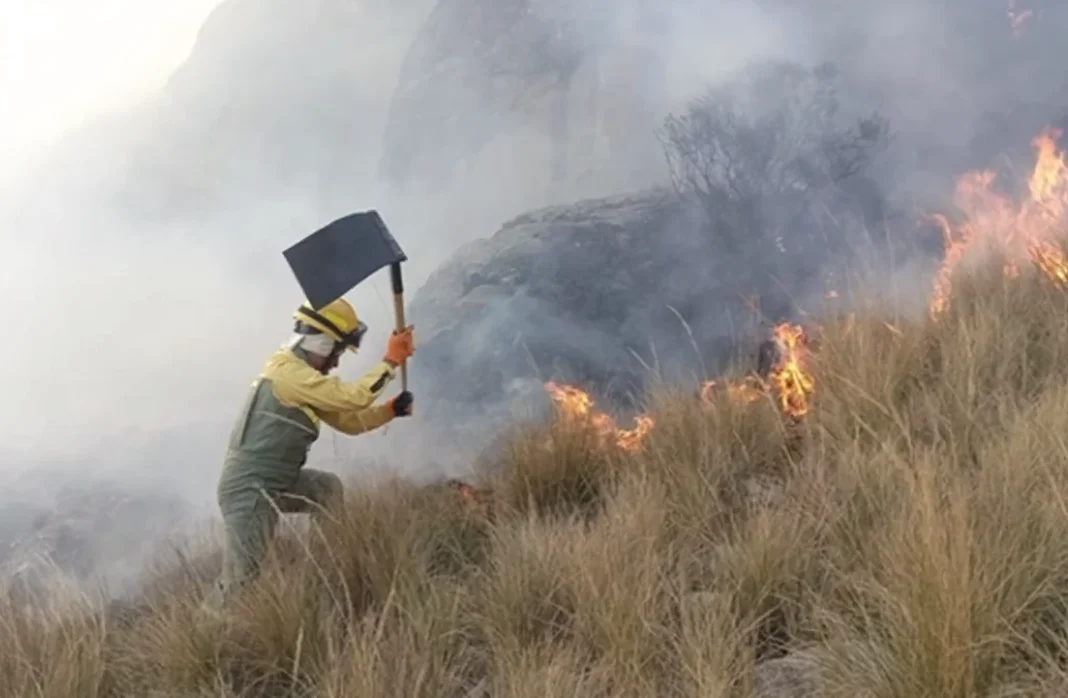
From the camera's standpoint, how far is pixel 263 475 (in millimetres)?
4477

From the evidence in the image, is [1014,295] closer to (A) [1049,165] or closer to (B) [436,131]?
(A) [1049,165]

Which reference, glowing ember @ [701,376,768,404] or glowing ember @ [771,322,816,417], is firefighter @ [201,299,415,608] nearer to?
glowing ember @ [701,376,768,404]

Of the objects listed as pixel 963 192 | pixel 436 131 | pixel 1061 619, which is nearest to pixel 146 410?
pixel 436 131

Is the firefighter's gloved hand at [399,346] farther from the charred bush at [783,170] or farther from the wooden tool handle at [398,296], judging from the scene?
the charred bush at [783,170]

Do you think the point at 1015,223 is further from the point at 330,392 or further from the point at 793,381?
the point at 330,392

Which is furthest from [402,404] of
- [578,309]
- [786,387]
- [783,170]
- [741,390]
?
[783,170]

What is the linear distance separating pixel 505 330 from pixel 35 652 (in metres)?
5.02

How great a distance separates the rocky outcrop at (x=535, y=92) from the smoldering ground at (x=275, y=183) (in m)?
0.12

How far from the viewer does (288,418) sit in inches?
174

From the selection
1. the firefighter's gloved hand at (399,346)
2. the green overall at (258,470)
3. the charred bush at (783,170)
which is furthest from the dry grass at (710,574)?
the charred bush at (783,170)

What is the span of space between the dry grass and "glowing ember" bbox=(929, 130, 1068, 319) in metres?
0.78

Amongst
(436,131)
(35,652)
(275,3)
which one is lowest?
(35,652)

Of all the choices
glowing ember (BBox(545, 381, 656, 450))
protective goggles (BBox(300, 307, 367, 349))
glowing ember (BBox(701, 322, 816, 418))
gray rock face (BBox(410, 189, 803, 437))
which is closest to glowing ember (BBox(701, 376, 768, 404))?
glowing ember (BBox(701, 322, 816, 418))

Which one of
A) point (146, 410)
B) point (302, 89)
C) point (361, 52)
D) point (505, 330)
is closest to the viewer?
point (505, 330)
